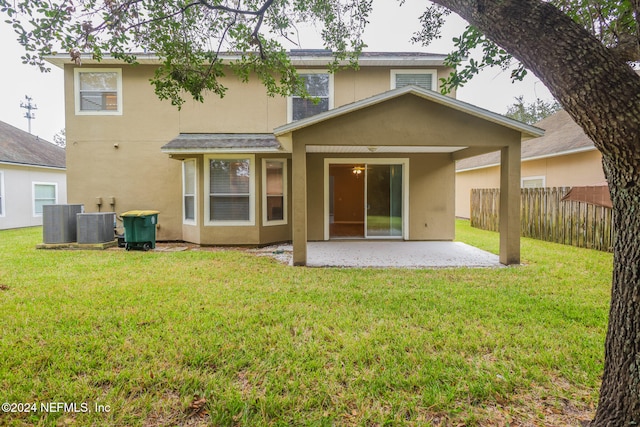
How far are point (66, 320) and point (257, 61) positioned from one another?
194 inches

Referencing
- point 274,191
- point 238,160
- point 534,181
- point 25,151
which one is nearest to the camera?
point 238,160

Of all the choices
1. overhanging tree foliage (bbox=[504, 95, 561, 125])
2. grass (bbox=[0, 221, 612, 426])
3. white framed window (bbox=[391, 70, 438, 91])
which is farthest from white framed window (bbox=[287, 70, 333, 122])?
overhanging tree foliage (bbox=[504, 95, 561, 125])

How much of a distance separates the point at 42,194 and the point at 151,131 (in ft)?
35.3

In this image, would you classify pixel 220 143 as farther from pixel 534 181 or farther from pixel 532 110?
pixel 532 110

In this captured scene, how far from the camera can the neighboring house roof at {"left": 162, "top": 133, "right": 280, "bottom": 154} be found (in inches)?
343

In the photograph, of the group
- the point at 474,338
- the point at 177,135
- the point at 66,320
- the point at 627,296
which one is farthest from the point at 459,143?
the point at 177,135

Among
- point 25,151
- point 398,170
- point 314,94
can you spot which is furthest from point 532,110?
point 25,151

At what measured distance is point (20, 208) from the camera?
14859 millimetres

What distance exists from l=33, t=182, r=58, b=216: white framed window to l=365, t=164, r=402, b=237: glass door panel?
16.6 meters

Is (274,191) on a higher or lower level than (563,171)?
lower

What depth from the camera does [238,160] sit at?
31.2ft

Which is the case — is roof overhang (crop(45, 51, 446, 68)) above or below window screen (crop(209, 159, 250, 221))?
above

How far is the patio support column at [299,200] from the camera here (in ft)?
23.0

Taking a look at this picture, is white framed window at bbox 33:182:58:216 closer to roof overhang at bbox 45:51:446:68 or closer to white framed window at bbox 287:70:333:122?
roof overhang at bbox 45:51:446:68
